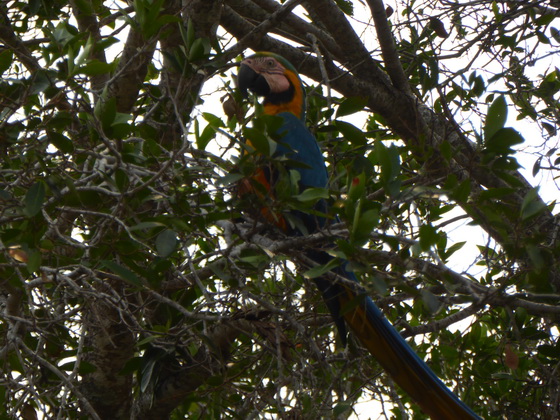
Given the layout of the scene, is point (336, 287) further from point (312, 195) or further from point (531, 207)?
point (531, 207)

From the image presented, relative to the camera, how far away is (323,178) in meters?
2.94

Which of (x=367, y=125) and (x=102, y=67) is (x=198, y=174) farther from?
(x=367, y=125)

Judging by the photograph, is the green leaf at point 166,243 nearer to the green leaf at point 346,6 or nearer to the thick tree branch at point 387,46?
the thick tree branch at point 387,46

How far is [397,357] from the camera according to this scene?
90.4 inches

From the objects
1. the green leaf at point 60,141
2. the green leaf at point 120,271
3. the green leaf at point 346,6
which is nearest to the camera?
the green leaf at point 120,271

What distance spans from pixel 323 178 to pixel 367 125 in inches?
29.8

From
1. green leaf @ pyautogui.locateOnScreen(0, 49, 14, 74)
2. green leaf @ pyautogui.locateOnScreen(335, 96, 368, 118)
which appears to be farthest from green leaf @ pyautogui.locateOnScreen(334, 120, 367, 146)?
green leaf @ pyautogui.locateOnScreen(0, 49, 14, 74)

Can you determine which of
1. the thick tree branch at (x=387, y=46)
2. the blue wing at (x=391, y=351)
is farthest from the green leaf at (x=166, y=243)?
the thick tree branch at (x=387, y=46)

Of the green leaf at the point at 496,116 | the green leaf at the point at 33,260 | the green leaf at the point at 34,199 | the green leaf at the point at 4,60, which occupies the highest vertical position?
the green leaf at the point at 496,116

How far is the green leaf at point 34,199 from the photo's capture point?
1623 mm

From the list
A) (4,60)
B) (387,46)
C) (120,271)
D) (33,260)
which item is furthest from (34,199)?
(387,46)

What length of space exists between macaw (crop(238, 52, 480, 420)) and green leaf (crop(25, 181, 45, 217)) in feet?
1.92

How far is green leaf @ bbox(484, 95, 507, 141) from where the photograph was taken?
1.69 meters

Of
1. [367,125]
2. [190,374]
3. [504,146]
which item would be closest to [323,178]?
[367,125]
